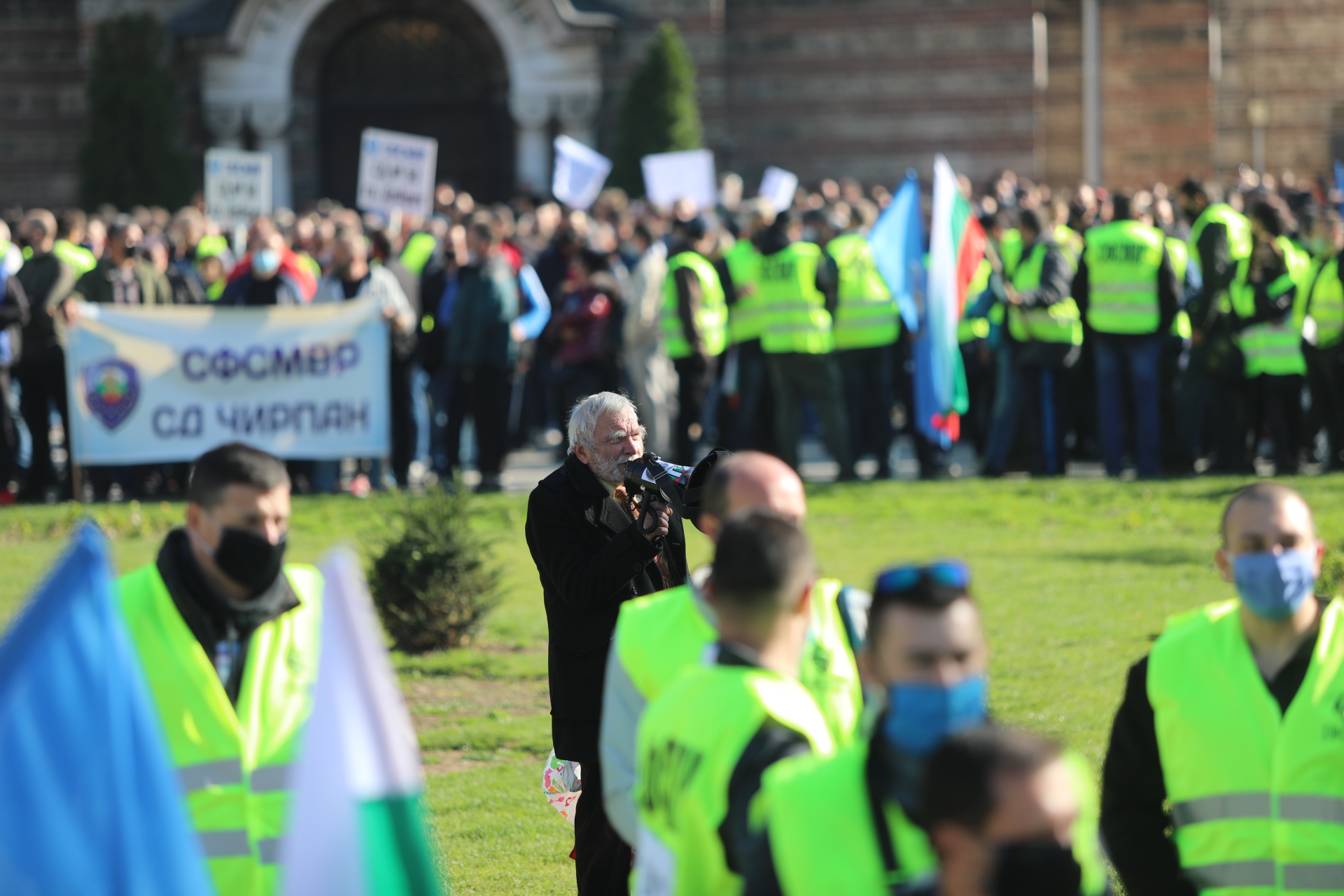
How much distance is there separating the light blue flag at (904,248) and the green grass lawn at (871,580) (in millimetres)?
1480

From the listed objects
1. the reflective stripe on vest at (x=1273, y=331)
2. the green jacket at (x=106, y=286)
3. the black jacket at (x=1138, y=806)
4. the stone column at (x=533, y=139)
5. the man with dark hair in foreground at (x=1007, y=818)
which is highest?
the stone column at (x=533, y=139)

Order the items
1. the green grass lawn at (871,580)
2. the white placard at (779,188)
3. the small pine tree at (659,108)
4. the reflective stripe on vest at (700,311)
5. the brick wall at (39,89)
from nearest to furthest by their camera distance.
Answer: the green grass lawn at (871,580)
the reflective stripe on vest at (700,311)
the white placard at (779,188)
the small pine tree at (659,108)
the brick wall at (39,89)

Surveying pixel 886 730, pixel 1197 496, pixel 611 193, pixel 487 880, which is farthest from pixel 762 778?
pixel 611 193

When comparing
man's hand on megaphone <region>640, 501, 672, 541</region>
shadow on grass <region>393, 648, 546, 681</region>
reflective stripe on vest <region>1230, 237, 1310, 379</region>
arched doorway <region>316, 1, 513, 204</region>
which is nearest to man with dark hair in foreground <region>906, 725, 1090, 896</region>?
man's hand on megaphone <region>640, 501, 672, 541</region>

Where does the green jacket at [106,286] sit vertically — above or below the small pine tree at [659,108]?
below

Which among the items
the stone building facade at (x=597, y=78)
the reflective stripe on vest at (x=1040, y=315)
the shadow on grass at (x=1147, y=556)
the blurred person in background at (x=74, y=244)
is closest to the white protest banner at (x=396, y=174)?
the blurred person in background at (x=74, y=244)

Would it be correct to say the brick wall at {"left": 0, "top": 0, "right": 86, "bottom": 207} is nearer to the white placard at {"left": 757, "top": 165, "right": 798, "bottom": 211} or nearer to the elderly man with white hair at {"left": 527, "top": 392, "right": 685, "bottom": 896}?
the white placard at {"left": 757, "top": 165, "right": 798, "bottom": 211}

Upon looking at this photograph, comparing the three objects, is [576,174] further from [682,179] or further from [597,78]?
[597,78]

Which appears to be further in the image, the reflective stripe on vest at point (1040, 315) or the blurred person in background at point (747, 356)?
the blurred person in background at point (747, 356)

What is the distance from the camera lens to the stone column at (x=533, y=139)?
2486 cm

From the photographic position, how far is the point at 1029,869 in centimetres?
261

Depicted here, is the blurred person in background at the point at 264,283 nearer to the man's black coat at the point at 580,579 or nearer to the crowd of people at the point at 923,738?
the man's black coat at the point at 580,579

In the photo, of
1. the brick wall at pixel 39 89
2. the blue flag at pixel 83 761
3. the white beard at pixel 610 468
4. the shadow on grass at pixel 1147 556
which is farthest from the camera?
the brick wall at pixel 39 89

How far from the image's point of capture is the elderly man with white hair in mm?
5191
